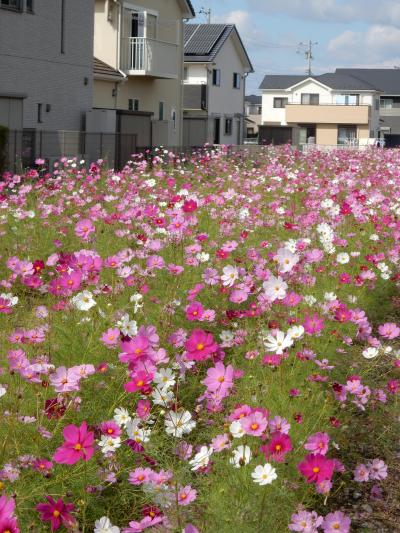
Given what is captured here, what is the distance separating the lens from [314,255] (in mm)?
5258

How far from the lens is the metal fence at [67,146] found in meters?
17.4

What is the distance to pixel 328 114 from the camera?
224 ft

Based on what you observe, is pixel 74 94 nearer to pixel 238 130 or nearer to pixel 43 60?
pixel 43 60

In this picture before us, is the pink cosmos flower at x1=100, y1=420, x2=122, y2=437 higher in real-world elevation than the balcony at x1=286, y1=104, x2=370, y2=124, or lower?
lower

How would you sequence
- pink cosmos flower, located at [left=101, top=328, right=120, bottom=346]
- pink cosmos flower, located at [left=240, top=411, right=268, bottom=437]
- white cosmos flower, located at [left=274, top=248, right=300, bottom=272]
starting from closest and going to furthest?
pink cosmos flower, located at [left=240, top=411, right=268, bottom=437], pink cosmos flower, located at [left=101, top=328, right=120, bottom=346], white cosmos flower, located at [left=274, top=248, right=300, bottom=272]

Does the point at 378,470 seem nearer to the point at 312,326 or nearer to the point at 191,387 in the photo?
the point at 312,326

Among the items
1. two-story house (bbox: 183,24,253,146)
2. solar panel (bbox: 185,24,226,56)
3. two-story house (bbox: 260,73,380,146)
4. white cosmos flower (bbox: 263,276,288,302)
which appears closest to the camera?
white cosmos flower (bbox: 263,276,288,302)

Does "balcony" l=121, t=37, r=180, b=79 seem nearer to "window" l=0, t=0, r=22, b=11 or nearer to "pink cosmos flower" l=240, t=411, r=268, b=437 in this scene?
"window" l=0, t=0, r=22, b=11

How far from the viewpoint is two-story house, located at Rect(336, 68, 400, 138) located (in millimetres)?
84688

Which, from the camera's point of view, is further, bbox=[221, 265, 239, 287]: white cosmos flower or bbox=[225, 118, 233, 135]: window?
bbox=[225, 118, 233, 135]: window

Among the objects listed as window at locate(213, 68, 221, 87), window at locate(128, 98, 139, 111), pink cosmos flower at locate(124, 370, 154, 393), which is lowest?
pink cosmos flower at locate(124, 370, 154, 393)

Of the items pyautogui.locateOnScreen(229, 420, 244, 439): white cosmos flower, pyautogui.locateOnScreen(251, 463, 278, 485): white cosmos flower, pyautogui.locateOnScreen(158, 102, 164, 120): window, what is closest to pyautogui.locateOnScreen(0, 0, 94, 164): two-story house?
pyautogui.locateOnScreen(158, 102, 164, 120): window

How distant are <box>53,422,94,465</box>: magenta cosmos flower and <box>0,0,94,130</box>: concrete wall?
1797cm

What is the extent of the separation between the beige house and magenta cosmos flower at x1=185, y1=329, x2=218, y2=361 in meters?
21.1
